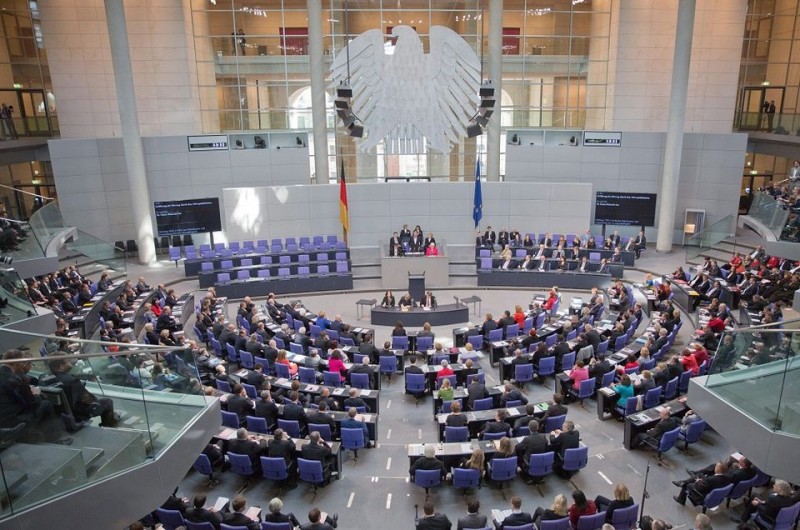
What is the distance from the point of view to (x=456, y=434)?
9.86 meters

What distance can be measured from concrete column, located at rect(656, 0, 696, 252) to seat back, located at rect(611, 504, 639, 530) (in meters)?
18.6

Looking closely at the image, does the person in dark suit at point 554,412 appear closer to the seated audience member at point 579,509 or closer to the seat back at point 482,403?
the seat back at point 482,403

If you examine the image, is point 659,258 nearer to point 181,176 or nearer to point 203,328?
point 203,328

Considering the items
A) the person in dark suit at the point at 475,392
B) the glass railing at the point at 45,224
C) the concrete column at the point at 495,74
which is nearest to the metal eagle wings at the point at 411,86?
the concrete column at the point at 495,74

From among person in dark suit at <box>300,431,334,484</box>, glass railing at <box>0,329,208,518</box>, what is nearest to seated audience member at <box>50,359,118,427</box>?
glass railing at <box>0,329,208,518</box>

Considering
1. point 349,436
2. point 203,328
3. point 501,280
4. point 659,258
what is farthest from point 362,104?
point 349,436

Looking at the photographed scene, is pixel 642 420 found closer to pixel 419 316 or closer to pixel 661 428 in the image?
pixel 661 428

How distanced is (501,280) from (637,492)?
11.8 metres

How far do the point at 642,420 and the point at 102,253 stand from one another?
63.1 ft

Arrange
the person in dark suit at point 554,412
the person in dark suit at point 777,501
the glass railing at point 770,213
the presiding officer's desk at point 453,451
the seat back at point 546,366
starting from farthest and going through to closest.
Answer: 1. the glass railing at point 770,213
2. the seat back at point 546,366
3. the person in dark suit at point 554,412
4. the presiding officer's desk at point 453,451
5. the person in dark suit at point 777,501

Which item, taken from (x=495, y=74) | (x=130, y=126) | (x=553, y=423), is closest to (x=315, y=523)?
(x=553, y=423)

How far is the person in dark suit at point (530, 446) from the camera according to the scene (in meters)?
9.16

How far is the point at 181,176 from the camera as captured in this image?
24.8m

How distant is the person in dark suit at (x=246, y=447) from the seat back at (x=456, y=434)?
3004 millimetres
